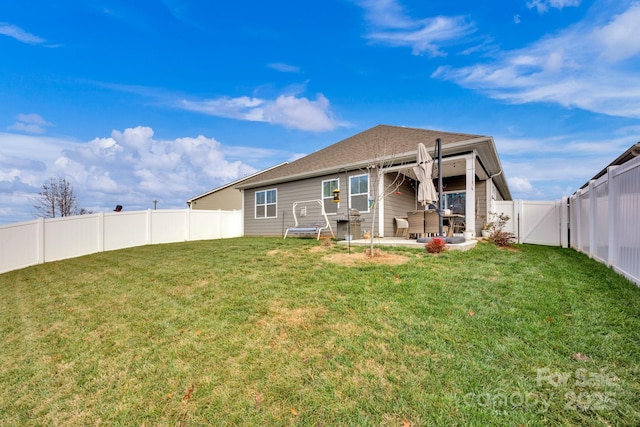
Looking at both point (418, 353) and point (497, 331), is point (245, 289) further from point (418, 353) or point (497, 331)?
point (497, 331)

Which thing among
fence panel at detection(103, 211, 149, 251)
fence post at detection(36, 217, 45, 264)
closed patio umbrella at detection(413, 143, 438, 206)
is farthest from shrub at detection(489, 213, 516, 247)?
fence post at detection(36, 217, 45, 264)

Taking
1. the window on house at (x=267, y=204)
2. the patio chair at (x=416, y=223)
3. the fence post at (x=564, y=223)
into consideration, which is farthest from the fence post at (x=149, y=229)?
the fence post at (x=564, y=223)

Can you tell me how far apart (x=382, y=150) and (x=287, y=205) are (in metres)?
5.53

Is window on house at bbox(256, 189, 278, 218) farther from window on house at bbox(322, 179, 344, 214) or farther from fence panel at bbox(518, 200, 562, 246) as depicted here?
fence panel at bbox(518, 200, 562, 246)

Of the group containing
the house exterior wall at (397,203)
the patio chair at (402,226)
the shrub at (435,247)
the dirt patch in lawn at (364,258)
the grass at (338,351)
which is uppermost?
the house exterior wall at (397,203)

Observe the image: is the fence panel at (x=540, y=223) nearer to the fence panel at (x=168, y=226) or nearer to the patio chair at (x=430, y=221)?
the patio chair at (x=430, y=221)

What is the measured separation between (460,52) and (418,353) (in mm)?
12640

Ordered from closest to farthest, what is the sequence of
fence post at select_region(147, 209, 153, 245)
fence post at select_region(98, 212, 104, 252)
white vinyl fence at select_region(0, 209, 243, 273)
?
white vinyl fence at select_region(0, 209, 243, 273), fence post at select_region(98, 212, 104, 252), fence post at select_region(147, 209, 153, 245)

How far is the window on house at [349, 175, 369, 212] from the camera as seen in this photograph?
437 inches

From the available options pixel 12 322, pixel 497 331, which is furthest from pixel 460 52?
pixel 12 322

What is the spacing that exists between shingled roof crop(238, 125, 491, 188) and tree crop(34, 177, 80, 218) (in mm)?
15665

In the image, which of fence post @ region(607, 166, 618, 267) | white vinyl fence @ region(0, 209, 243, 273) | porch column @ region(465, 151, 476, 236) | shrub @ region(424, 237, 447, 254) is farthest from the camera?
white vinyl fence @ region(0, 209, 243, 273)

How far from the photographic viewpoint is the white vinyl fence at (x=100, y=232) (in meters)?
9.59

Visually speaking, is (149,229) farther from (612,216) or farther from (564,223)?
(564,223)
